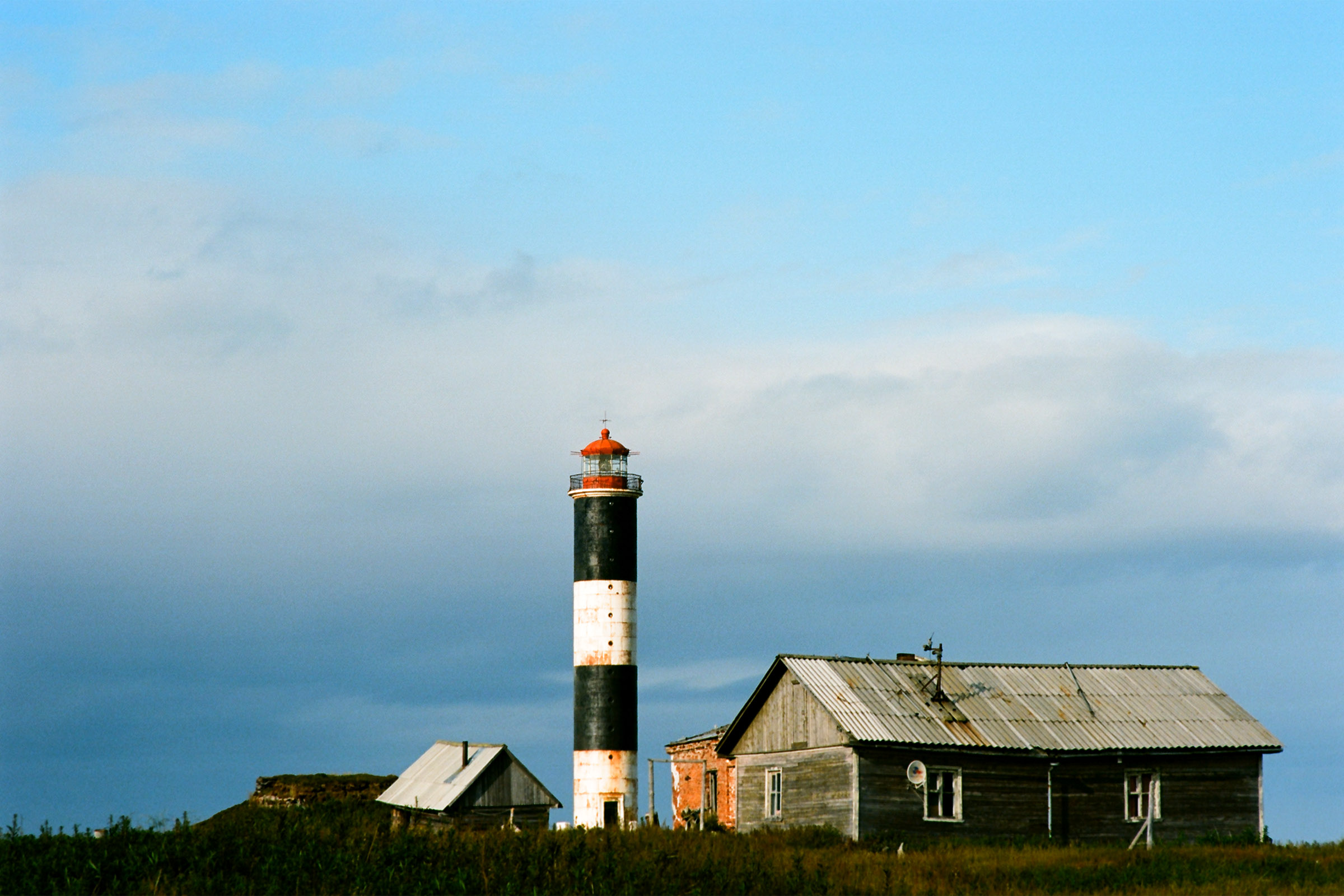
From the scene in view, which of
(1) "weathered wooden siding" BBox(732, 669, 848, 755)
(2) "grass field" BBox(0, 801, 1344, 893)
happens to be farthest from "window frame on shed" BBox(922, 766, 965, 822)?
(2) "grass field" BBox(0, 801, 1344, 893)

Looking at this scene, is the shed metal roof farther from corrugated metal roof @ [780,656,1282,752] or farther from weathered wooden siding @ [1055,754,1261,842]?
weathered wooden siding @ [1055,754,1261,842]

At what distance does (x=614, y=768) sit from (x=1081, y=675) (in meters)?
13.2

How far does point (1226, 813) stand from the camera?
38.6 m

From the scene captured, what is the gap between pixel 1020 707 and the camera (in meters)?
38.7

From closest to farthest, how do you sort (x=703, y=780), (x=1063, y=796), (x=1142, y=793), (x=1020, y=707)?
(x=1063, y=796) → (x=1142, y=793) → (x=1020, y=707) → (x=703, y=780)

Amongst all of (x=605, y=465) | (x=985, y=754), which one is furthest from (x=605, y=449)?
(x=985, y=754)

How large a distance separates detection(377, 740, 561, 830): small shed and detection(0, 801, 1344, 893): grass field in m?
11.6

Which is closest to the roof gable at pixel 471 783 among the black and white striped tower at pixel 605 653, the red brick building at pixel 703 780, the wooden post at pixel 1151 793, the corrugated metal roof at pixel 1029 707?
the black and white striped tower at pixel 605 653

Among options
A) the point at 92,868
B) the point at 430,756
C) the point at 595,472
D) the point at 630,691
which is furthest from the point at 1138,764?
the point at 92,868

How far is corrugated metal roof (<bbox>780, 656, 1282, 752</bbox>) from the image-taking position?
3638 cm

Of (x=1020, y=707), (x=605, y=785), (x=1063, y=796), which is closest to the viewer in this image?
(x=1063, y=796)

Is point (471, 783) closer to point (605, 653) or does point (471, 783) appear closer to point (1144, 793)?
point (605, 653)

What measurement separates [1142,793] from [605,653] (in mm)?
14669

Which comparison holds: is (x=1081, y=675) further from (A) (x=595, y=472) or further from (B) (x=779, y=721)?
(A) (x=595, y=472)
